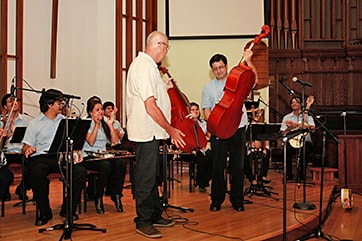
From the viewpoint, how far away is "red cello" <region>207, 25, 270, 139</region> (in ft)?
14.1

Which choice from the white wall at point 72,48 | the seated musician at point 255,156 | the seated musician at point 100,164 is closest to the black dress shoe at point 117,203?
the seated musician at point 100,164

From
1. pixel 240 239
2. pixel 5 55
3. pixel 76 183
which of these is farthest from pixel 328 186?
pixel 5 55

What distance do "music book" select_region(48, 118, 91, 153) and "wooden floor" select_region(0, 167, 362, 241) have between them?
70cm

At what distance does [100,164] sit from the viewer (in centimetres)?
492

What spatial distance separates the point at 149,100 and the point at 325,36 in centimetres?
740

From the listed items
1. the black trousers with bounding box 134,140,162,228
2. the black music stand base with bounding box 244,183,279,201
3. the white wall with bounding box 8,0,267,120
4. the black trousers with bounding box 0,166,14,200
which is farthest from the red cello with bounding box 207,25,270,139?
the white wall with bounding box 8,0,267,120

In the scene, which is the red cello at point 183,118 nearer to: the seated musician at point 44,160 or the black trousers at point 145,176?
the black trousers at point 145,176

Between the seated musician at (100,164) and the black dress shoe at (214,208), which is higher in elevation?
the seated musician at (100,164)

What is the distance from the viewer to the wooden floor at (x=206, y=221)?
389 centimetres

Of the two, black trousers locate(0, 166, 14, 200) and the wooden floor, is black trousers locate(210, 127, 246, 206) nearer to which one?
the wooden floor

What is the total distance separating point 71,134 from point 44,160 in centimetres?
66

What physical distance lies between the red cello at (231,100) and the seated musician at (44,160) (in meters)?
1.30

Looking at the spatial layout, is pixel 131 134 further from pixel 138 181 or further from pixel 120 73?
pixel 120 73

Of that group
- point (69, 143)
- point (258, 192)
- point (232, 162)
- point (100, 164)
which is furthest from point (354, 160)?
point (69, 143)
